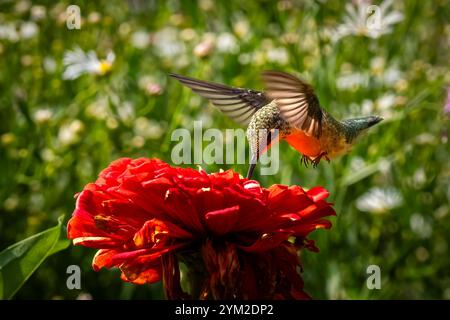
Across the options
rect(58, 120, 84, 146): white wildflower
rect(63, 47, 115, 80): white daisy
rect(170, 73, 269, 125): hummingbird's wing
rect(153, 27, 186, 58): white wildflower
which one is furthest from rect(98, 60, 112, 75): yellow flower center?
rect(170, 73, 269, 125): hummingbird's wing

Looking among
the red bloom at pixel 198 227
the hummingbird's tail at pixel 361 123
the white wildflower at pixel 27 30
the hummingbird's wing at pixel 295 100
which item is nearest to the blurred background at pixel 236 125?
the white wildflower at pixel 27 30

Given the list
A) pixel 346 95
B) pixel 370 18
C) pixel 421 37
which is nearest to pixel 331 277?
pixel 346 95

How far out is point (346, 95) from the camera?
66.9 inches

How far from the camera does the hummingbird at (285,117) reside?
820 millimetres

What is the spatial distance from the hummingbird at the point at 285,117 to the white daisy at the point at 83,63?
0.58 metres

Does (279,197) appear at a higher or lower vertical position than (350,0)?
lower

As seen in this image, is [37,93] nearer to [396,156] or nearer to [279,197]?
[396,156]

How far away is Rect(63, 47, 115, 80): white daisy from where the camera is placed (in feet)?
4.95

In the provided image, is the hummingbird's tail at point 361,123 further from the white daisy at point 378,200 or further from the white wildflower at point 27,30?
the white wildflower at point 27,30

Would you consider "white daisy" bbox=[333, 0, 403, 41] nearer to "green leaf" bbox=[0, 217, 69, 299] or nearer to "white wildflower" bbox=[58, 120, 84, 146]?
"white wildflower" bbox=[58, 120, 84, 146]

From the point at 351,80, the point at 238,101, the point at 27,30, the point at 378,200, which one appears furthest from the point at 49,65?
the point at 238,101

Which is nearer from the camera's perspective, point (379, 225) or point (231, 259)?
point (231, 259)

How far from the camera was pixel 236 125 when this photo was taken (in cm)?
154
